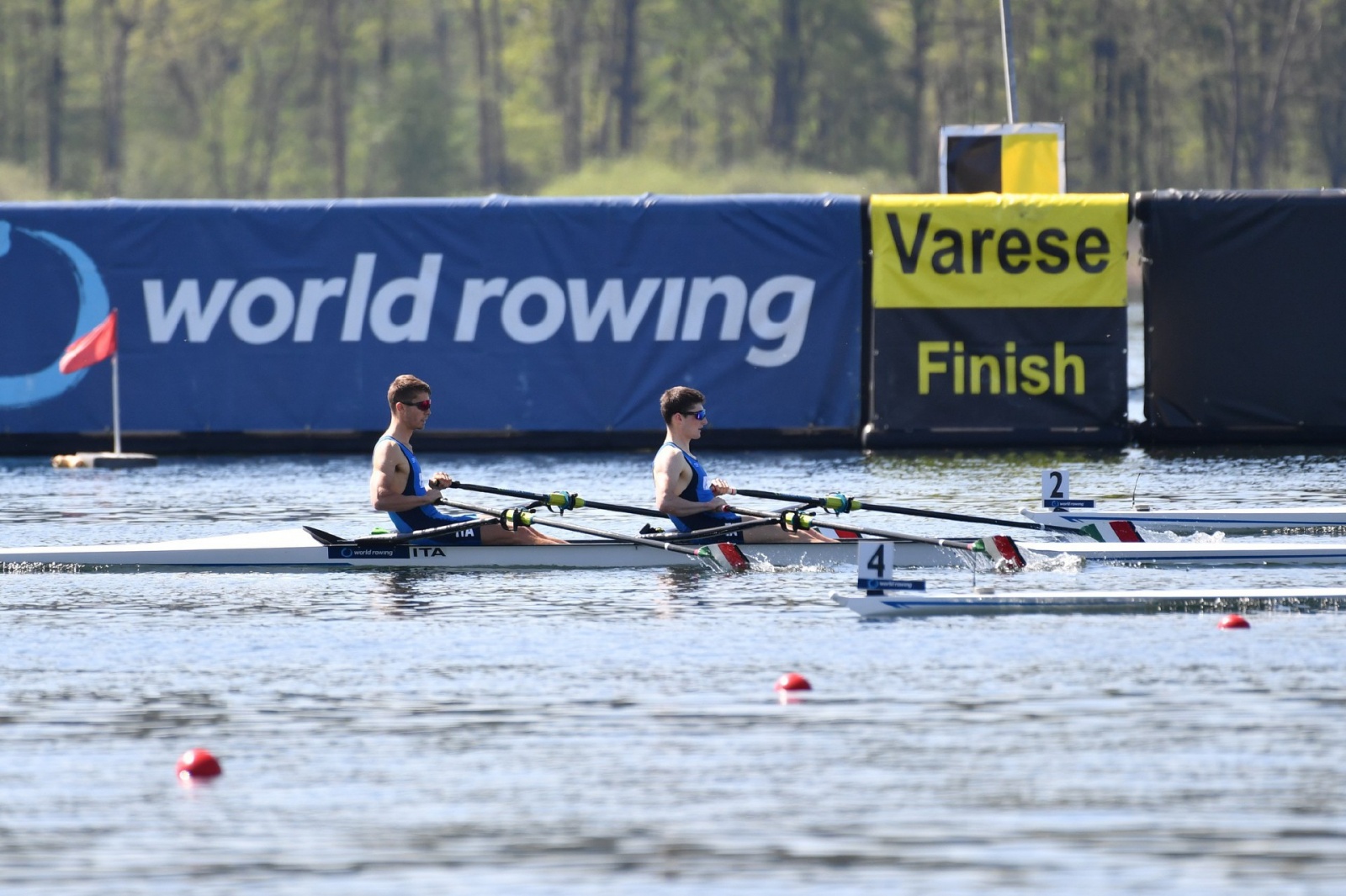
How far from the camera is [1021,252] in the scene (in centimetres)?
2212

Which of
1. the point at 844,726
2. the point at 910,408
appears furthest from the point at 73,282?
the point at 844,726

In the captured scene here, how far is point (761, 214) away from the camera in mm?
22672

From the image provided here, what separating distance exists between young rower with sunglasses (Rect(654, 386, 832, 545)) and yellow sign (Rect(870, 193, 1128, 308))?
8708 mm

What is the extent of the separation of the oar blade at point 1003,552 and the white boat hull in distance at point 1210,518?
1374 millimetres

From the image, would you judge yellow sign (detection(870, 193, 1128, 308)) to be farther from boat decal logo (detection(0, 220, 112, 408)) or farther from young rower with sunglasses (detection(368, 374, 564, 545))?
young rower with sunglasses (detection(368, 374, 564, 545))

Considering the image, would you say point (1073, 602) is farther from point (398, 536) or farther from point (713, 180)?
point (713, 180)

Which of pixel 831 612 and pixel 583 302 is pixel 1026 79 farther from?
pixel 831 612

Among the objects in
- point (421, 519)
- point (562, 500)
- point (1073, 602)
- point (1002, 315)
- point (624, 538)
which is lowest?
point (1073, 602)

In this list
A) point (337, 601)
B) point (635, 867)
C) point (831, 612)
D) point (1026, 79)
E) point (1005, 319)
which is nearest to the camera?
point (635, 867)

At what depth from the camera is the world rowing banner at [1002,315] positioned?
22.1 meters

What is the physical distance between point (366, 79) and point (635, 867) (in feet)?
205

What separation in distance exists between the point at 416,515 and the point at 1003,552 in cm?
384

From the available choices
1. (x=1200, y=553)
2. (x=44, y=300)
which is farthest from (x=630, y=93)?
(x=1200, y=553)

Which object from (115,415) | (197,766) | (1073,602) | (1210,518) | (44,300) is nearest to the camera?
(197,766)
